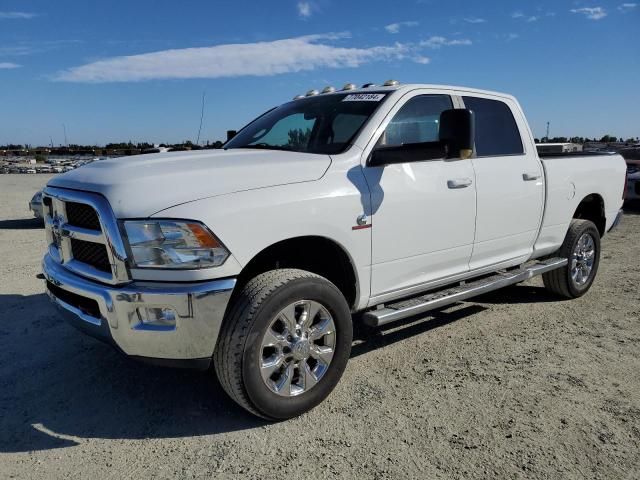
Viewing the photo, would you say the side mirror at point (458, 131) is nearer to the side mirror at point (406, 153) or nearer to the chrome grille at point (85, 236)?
the side mirror at point (406, 153)

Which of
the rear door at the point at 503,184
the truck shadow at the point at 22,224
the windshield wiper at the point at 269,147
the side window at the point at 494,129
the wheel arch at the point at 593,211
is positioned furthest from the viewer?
the truck shadow at the point at 22,224

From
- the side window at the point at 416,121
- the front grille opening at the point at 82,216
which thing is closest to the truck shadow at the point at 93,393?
the front grille opening at the point at 82,216

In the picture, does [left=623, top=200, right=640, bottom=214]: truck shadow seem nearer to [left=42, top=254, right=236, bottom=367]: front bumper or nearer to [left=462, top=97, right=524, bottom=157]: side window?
[left=462, top=97, right=524, bottom=157]: side window

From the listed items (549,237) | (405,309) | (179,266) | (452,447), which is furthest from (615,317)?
(179,266)

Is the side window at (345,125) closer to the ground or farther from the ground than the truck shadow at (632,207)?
farther from the ground

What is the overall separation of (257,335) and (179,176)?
3.16 ft

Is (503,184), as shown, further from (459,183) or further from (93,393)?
(93,393)

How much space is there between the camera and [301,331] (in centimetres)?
310

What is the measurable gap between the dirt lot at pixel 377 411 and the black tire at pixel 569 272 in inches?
24.5

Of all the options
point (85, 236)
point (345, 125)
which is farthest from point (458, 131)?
point (85, 236)

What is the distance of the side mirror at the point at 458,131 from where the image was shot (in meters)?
3.38

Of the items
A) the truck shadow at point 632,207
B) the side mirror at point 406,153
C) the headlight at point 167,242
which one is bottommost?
the truck shadow at point 632,207

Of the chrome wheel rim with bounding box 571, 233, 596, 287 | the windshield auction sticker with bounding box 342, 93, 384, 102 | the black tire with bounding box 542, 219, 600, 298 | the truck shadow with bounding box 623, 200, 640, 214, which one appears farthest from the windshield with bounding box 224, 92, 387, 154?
the truck shadow with bounding box 623, 200, 640, 214

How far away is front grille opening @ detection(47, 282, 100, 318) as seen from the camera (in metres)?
2.92
